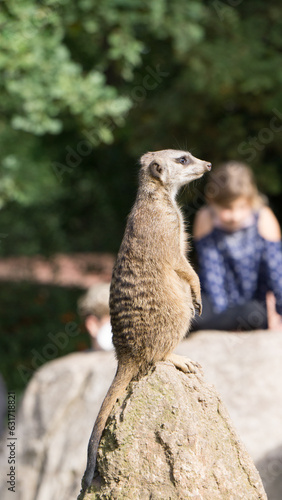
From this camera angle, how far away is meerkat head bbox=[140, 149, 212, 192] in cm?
261

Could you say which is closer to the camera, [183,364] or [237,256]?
[183,364]

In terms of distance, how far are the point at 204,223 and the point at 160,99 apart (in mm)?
4115

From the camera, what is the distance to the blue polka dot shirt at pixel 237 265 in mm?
4734

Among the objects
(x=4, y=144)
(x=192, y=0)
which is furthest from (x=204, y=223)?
(x=192, y=0)

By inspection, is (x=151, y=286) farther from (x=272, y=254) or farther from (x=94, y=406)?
(x=272, y=254)

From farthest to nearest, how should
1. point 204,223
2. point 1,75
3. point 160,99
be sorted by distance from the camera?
point 160,99, point 1,75, point 204,223

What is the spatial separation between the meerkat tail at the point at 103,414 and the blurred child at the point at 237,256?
2234 mm

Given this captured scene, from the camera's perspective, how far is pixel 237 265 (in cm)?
477

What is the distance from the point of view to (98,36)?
734cm

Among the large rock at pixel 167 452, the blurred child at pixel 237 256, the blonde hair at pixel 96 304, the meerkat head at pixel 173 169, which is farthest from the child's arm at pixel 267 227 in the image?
the large rock at pixel 167 452

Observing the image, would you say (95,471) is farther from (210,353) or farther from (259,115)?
(259,115)

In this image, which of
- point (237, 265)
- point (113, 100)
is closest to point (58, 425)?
point (237, 265)

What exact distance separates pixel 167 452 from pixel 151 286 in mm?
568

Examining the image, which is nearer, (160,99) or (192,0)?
(192,0)
